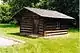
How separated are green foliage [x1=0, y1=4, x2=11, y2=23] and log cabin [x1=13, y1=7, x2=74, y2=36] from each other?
1088 inches

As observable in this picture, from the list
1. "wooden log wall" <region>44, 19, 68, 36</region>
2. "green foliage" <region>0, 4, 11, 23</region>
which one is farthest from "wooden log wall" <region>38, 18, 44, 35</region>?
"green foliage" <region>0, 4, 11, 23</region>

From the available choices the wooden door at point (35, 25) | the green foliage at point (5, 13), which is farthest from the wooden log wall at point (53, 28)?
the green foliage at point (5, 13)

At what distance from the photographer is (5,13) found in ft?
185

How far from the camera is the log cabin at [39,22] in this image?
25.4m

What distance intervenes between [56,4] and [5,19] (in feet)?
64.4

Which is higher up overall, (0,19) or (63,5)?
(63,5)

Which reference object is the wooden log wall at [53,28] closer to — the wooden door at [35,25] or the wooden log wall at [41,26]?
the wooden log wall at [41,26]

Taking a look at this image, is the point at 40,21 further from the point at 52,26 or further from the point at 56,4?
the point at 56,4

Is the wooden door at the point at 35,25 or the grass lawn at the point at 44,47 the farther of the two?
the wooden door at the point at 35,25

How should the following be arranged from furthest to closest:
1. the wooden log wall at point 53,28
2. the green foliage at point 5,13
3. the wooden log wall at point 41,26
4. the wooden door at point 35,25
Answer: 1. the green foliage at point 5,13
2. the wooden door at point 35,25
3. the wooden log wall at point 53,28
4. the wooden log wall at point 41,26

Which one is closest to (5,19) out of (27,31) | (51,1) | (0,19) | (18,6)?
(0,19)

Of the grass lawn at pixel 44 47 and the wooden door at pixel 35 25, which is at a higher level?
the wooden door at pixel 35 25

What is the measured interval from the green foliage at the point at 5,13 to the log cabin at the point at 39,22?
90.7ft

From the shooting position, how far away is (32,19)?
26.6 m
